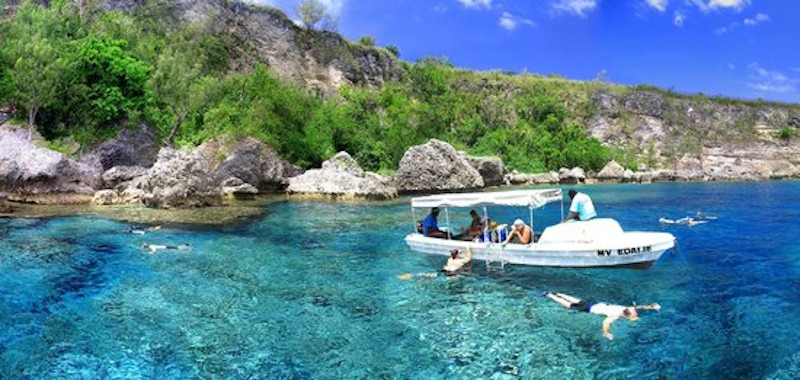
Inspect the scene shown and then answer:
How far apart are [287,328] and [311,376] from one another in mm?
3274

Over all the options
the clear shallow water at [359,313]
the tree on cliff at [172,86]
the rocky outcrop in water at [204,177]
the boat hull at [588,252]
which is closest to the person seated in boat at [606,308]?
the clear shallow water at [359,313]

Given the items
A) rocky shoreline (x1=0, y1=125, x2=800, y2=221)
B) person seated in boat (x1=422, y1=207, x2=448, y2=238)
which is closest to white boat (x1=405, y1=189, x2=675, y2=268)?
person seated in boat (x1=422, y1=207, x2=448, y2=238)

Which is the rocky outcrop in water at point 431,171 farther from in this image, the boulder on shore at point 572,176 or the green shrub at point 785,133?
the green shrub at point 785,133

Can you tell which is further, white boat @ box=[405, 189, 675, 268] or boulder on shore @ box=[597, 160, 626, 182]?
boulder on shore @ box=[597, 160, 626, 182]

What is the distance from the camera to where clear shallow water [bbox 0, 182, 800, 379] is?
39.0ft

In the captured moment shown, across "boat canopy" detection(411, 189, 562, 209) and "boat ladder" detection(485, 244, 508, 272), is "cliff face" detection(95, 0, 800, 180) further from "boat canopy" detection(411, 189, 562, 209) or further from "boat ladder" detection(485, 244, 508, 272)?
"boat ladder" detection(485, 244, 508, 272)

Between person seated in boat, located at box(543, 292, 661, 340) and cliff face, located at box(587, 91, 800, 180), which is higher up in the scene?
cliff face, located at box(587, 91, 800, 180)

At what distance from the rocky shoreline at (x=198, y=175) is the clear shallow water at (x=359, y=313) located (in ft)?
39.4

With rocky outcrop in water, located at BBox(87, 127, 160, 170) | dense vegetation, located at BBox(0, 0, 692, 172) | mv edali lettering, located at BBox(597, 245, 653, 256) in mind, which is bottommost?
mv edali lettering, located at BBox(597, 245, 653, 256)

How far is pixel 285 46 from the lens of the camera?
88312 millimetres

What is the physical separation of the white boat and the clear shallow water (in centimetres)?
57

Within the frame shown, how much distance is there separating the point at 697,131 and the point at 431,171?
7215cm

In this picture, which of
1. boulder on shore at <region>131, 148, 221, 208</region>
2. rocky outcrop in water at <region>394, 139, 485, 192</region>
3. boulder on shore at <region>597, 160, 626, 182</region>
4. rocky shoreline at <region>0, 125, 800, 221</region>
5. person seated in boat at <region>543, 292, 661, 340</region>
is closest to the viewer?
person seated in boat at <region>543, 292, 661, 340</region>

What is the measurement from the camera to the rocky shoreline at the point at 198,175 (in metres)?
38.1
